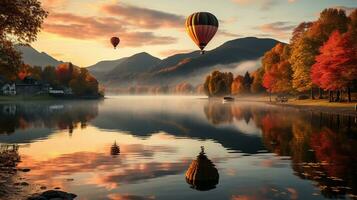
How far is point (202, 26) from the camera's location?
8488 centimetres

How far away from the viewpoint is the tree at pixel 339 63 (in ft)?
274

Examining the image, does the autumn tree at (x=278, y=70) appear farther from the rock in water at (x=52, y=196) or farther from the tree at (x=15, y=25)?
the rock in water at (x=52, y=196)

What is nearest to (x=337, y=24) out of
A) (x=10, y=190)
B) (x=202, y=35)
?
(x=202, y=35)

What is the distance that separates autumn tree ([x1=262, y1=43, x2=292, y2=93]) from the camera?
12712cm

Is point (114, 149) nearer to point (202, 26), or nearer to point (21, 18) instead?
point (21, 18)

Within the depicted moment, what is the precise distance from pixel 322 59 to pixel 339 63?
239 inches

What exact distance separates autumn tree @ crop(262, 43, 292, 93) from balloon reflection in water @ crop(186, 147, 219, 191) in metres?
102

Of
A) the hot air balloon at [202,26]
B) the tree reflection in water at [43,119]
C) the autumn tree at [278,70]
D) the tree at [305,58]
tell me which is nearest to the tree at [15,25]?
the tree reflection in water at [43,119]

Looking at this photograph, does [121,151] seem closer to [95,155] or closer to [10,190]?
[95,155]

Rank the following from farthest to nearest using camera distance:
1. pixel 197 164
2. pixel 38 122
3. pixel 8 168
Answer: pixel 38 122, pixel 197 164, pixel 8 168

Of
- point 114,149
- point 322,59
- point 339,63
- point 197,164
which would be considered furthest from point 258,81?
point 197,164

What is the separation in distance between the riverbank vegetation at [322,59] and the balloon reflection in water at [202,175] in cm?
6280

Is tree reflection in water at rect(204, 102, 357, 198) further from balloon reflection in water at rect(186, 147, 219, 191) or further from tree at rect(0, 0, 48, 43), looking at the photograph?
tree at rect(0, 0, 48, 43)

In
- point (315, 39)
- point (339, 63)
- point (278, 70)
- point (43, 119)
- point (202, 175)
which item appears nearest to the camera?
point (202, 175)
